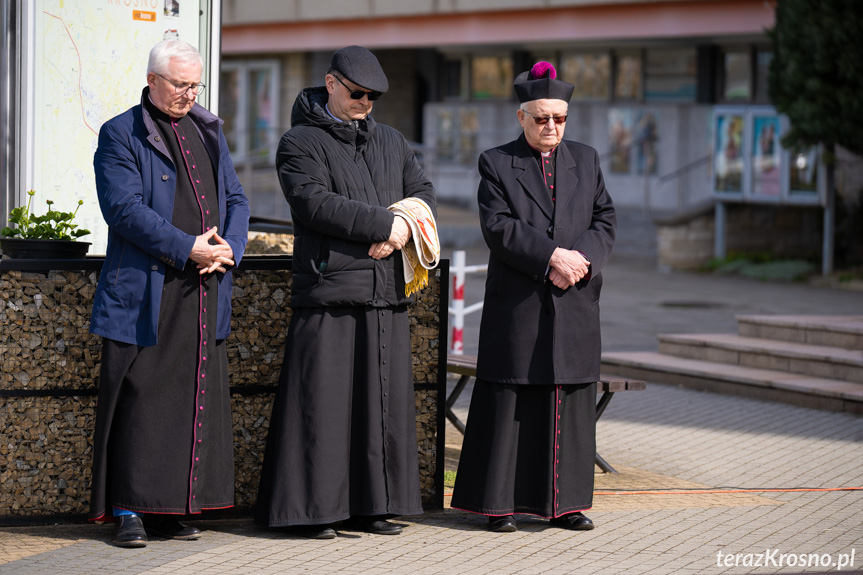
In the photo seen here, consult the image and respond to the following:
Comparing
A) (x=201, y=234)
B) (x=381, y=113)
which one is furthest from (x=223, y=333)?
(x=381, y=113)

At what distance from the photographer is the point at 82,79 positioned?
661 cm

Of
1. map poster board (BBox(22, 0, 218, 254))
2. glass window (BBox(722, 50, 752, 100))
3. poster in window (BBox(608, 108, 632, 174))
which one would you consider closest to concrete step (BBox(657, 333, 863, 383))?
map poster board (BBox(22, 0, 218, 254))

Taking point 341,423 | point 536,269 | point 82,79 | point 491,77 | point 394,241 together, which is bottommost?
point 341,423

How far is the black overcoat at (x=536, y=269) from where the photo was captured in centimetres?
545

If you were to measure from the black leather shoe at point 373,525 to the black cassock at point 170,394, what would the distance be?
0.67 m

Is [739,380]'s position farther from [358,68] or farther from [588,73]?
[588,73]

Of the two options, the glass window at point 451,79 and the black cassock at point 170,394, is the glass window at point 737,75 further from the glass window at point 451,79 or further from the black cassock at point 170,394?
the black cassock at point 170,394

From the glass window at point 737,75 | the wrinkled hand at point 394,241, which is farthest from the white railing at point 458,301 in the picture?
the glass window at point 737,75

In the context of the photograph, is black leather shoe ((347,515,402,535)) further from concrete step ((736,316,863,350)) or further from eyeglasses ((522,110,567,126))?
concrete step ((736,316,863,350))

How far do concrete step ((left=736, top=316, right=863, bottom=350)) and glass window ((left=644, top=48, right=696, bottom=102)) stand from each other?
14415 millimetres

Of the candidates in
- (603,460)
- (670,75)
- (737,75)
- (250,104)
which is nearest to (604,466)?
(603,460)

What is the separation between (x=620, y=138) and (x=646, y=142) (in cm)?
80

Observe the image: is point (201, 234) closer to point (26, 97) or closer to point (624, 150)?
point (26, 97)

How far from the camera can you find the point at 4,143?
21.2ft
